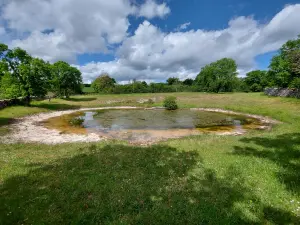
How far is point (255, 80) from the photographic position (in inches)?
3568

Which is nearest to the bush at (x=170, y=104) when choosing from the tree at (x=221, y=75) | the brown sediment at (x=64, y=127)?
the brown sediment at (x=64, y=127)

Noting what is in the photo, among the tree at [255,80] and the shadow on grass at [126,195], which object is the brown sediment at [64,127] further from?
the tree at [255,80]

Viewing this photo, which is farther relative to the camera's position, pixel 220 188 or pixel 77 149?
pixel 77 149

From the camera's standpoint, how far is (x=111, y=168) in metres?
8.58

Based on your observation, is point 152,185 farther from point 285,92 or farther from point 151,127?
point 285,92

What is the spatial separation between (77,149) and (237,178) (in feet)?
30.9

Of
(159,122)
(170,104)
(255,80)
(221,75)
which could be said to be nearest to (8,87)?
(159,122)

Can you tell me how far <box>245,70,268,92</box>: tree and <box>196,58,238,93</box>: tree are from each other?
10381 millimetres

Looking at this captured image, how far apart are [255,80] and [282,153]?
95170mm

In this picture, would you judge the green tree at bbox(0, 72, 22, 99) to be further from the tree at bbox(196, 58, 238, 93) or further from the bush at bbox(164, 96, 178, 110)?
the tree at bbox(196, 58, 238, 93)

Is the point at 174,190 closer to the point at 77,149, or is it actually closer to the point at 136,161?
the point at 136,161

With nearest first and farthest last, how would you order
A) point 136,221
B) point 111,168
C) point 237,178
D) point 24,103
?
point 136,221, point 237,178, point 111,168, point 24,103

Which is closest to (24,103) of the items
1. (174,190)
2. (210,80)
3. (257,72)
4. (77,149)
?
(77,149)

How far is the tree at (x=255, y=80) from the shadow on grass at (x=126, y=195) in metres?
94.2
